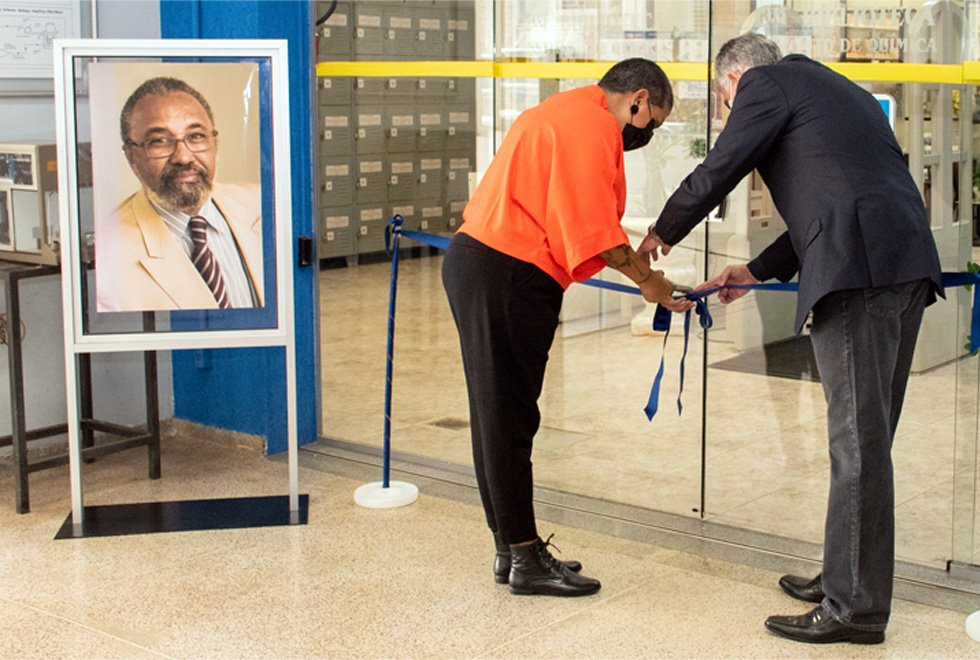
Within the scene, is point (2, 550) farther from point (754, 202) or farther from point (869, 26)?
point (869, 26)

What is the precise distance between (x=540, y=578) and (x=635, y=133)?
1231 millimetres

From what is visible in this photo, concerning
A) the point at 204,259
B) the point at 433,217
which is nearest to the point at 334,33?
the point at 433,217

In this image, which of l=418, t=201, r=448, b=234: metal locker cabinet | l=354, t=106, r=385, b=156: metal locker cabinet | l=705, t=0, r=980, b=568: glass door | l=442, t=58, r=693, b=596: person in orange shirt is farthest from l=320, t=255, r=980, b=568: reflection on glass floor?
l=442, t=58, r=693, b=596: person in orange shirt

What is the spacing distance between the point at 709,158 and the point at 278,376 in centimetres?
231

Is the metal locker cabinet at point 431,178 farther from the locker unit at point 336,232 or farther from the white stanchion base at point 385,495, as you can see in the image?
the white stanchion base at point 385,495

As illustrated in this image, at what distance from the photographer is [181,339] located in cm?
380

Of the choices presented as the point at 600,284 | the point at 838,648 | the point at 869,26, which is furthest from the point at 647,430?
the point at 869,26

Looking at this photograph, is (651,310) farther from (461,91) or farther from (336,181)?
(336,181)

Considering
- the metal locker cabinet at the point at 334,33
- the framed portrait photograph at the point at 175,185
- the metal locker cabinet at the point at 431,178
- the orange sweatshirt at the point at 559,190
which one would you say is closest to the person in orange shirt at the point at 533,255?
the orange sweatshirt at the point at 559,190

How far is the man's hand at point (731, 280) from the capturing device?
3.30 m

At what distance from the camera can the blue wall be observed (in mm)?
4523

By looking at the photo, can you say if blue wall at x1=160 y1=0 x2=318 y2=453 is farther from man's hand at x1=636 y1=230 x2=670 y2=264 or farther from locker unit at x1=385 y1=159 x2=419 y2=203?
man's hand at x1=636 y1=230 x2=670 y2=264

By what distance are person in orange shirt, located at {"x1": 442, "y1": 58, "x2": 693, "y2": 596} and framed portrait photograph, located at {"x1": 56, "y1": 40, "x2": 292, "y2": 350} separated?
3.57 feet

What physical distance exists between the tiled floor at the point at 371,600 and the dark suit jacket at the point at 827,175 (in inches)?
34.2
